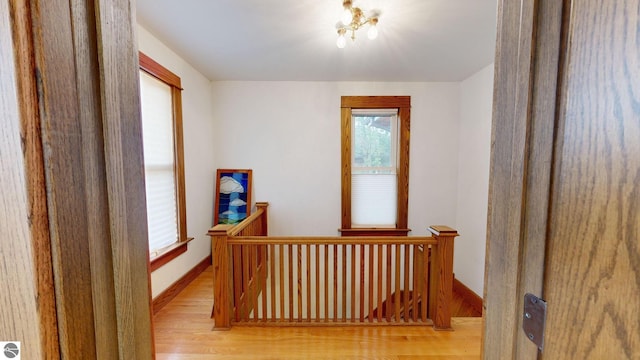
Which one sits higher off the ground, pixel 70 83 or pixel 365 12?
pixel 365 12

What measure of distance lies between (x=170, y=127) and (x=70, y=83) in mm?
2310

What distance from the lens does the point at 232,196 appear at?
123 inches

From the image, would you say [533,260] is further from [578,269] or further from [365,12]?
[365,12]

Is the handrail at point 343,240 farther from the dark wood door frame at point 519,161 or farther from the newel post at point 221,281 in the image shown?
the dark wood door frame at point 519,161

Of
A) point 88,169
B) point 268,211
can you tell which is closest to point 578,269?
point 88,169

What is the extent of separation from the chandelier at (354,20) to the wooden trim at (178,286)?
2.72 meters

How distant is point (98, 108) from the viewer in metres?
0.43

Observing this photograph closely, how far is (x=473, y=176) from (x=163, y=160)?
3.55 metres

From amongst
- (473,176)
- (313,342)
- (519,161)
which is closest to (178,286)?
(313,342)

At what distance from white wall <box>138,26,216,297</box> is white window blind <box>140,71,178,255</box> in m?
0.20

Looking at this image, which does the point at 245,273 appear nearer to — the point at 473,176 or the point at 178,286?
the point at 178,286

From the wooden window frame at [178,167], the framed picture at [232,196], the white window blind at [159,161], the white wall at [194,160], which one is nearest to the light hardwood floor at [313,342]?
the white wall at [194,160]

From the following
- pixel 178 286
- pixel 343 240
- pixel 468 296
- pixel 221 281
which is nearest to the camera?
pixel 221 281

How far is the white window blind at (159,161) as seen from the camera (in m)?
2.07
